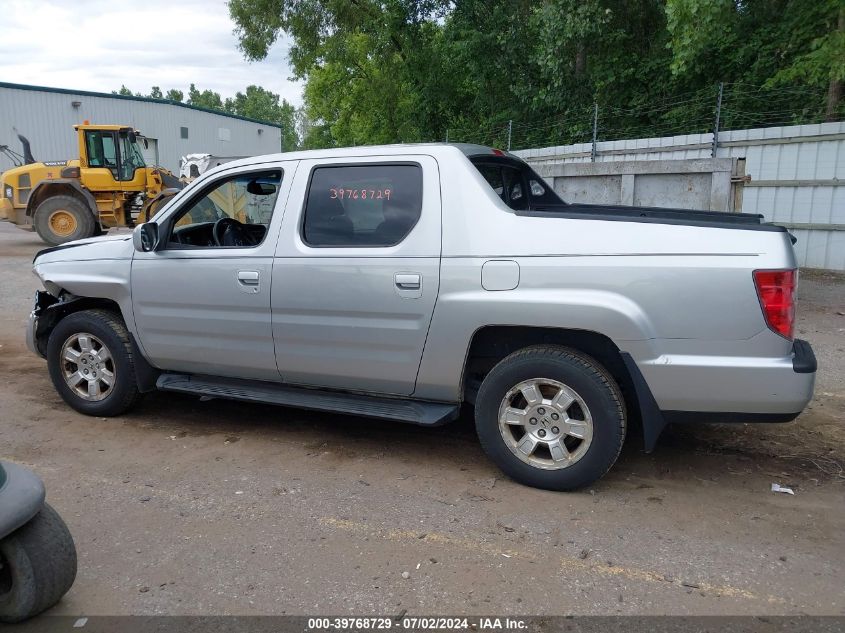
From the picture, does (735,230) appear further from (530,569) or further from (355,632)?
(355,632)

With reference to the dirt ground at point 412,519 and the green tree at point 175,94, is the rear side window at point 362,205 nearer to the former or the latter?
the dirt ground at point 412,519

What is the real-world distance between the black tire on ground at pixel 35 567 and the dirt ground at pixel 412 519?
0.18 m

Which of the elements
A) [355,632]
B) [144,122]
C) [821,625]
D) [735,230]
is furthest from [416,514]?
[144,122]

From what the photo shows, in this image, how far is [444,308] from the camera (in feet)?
13.1

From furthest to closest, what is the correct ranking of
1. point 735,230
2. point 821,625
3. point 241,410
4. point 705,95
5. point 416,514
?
point 705,95 < point 241,410 < point 416,514 < point 735,230 < point 821,625

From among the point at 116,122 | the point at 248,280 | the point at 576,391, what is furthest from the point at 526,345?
the point at 116,122

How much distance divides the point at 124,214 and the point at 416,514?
1610 centimetres

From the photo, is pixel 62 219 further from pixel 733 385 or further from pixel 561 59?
pixel 733 385

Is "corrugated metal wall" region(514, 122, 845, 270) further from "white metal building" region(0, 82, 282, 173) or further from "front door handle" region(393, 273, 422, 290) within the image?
"white metal building" region(0, 82, 282, 173)

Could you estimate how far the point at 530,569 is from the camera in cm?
320

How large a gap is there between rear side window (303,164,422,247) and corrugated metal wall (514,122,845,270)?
8802mm

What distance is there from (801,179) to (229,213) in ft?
32.4

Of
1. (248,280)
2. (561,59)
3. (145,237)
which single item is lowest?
(248,280)

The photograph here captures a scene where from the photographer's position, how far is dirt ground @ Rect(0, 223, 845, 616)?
118 inches
